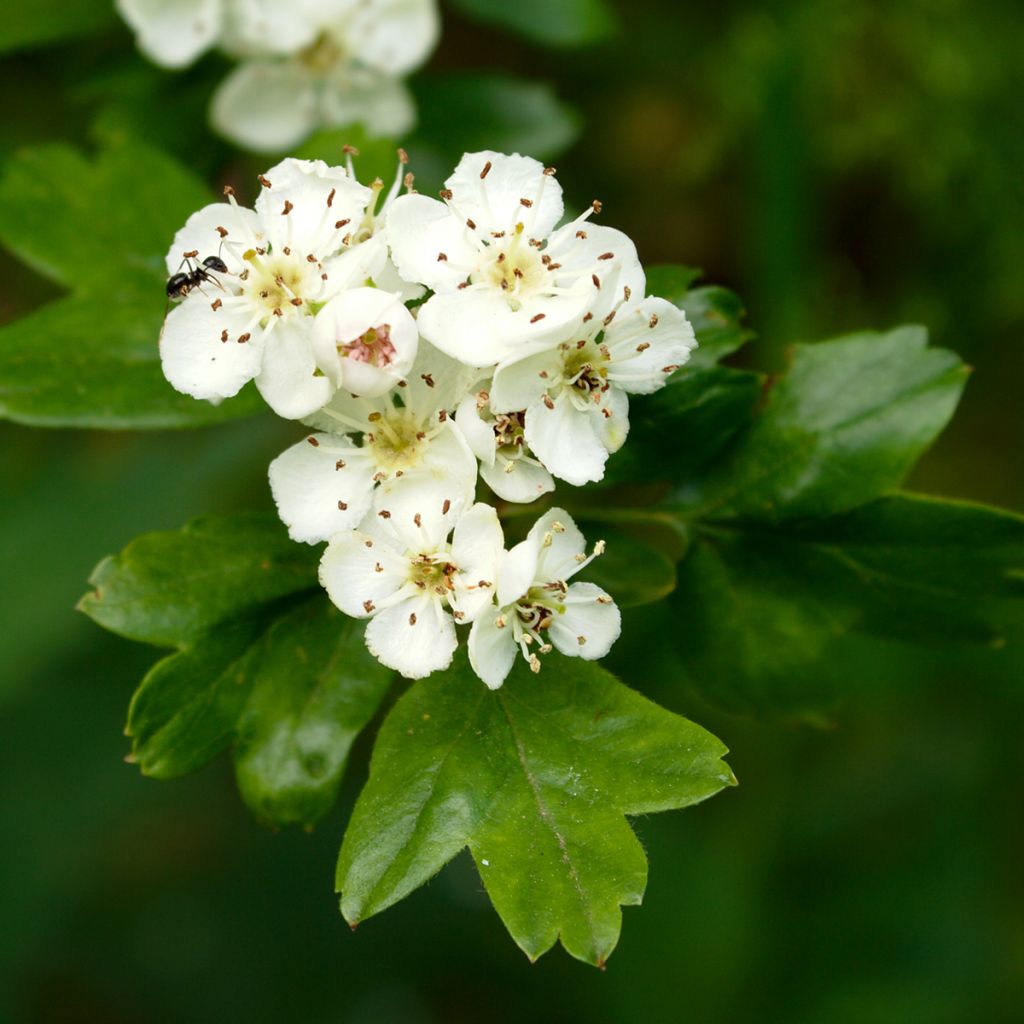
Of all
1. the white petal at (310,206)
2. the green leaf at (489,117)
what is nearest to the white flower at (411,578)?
the white petal at (310,206)

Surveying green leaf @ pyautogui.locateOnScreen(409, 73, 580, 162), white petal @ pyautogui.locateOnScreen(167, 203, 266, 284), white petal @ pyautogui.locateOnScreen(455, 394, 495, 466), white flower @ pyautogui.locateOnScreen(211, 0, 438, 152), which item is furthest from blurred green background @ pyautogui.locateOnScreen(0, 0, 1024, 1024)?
white petal @ pyautogui.locateOnScreen(455, 394, 495, 466)

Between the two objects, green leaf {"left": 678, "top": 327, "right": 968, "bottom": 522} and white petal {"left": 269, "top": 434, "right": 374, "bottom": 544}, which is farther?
green leaf {"left": 678, "top": 327, "right": 968, "bottom": 522}

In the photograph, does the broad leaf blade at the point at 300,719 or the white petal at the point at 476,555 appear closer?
the white petal at the point at 476,555

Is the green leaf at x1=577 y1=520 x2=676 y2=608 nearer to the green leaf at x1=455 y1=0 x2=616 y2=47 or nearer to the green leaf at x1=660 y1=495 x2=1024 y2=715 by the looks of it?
the green leaf at x1=660 y1=495 x2=1024 y2=715

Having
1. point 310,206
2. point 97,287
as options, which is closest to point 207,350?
point 310,206

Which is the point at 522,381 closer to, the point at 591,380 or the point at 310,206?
the point at 591,380

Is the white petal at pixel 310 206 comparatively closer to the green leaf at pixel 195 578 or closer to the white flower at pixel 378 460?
the white flower at pixel 378 460

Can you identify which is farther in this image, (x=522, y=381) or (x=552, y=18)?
(x=552, y=18)
